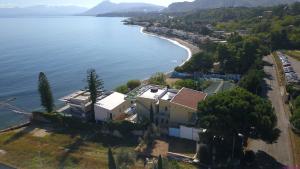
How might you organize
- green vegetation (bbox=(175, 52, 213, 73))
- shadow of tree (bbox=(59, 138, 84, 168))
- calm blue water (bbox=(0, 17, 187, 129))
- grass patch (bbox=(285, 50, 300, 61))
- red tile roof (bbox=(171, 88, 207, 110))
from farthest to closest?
grass patch (bbox=(285, 50, 300, 61)) → green vegetation (bbox=(175, 52, 213, 73)) → calm blue water (bbox=(0, 17, 187, 129)) → red tile roof (bbox=(171, 88, 207, 110)) → shadow of tree (bbox=(59, 138, 84, 168))

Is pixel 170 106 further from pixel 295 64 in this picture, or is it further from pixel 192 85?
pixel 295 64

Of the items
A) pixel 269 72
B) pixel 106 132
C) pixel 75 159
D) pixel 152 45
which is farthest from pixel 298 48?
pixel 75 159

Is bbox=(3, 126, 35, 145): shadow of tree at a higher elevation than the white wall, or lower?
lower

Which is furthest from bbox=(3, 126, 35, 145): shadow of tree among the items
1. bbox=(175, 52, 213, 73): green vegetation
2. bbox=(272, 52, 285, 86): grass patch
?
bbox=(272, 52, 285, 86): grass patch

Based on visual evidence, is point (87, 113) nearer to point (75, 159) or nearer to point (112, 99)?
point (112, 99)

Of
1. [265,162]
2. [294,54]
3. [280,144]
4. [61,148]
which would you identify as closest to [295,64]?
[294,54]

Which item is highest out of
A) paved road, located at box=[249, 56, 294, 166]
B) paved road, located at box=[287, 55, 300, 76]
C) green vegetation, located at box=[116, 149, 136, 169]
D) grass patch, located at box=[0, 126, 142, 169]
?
green vegetation, located at box=[116, 149, 136, 169]

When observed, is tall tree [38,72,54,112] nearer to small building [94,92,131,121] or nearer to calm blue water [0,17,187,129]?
calm blue water [0,17,187,129]
